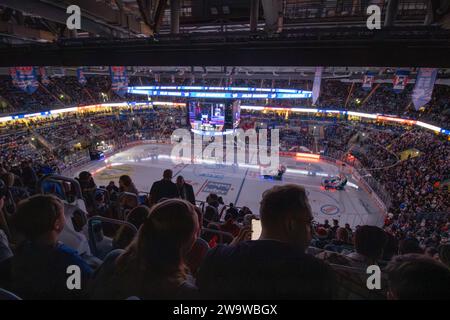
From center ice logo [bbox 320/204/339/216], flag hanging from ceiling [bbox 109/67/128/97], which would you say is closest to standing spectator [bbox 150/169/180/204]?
flag hanging from ceiling [bbox 109/67/128/97]

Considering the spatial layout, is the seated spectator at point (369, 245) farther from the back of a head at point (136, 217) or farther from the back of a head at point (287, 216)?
the back of a head at point (136, 217)

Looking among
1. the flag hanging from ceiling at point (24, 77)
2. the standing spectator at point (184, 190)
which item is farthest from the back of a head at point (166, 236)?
the flag hanging from ceiling at point (24, 77)

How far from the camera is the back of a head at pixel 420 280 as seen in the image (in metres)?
1.34

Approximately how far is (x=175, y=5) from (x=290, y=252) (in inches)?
244

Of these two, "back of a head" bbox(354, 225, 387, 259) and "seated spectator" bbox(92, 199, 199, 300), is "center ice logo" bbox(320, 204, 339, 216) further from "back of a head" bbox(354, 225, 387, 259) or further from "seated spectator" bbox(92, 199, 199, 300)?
"seated spectator" bbox(92, 199, 199, 300)

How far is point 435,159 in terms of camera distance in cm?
1858

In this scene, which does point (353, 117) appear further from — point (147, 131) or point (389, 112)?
point (147, 131)

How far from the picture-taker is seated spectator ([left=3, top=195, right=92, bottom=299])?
1.82 metres

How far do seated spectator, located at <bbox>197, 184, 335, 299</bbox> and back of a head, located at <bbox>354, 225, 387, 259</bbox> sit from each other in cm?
157

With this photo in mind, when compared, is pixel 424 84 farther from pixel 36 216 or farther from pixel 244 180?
pixel 244 180

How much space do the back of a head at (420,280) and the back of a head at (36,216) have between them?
2388 mm

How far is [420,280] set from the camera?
1377 mm

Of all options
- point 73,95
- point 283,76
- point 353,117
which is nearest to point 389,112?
point 353,117

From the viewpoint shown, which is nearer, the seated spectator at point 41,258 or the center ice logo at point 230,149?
the seated spectator at point 41,258
